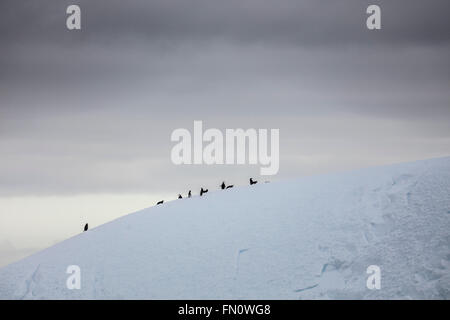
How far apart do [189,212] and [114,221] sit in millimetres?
5684

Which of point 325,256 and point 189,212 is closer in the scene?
point 325,256

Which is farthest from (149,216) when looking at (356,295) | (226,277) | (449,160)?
(449,160)

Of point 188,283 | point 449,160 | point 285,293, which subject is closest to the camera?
point 285,293

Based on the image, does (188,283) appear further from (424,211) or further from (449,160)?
(449,160)

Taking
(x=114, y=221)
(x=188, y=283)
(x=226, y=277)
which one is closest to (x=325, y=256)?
(x=226, y=277)

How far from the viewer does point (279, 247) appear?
1308 inches

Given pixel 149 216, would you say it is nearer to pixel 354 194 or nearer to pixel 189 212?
Result: pixel 189 212

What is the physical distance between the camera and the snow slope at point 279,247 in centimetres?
2991

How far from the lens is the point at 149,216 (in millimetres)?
39719

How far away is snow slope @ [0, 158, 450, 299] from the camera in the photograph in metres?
29.9
